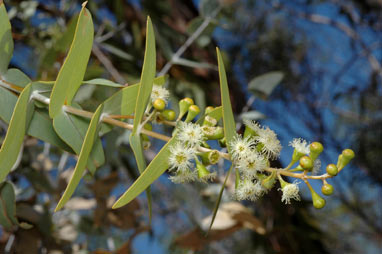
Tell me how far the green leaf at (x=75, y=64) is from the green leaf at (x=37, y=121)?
6 centimetres

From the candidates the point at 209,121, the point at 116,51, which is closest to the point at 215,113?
the point at 209,121

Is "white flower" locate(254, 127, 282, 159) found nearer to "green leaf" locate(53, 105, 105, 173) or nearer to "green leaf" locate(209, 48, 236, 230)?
"green leaf" locate(209, 48, 236, 230)

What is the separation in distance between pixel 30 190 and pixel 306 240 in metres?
0.95

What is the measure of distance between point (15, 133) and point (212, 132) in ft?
0.69

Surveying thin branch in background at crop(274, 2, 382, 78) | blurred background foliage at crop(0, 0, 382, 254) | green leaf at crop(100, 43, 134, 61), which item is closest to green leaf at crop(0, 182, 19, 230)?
blurred background foliage at crop(0, 0, 382, 254)

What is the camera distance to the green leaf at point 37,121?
44 centimetres

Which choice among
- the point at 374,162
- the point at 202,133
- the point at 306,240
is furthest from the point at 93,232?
the point at 374,162

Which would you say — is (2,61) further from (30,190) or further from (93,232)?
(93,232)

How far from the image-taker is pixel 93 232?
1170mm

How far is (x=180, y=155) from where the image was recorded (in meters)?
0.42

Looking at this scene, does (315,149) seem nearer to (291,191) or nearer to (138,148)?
(291,191)

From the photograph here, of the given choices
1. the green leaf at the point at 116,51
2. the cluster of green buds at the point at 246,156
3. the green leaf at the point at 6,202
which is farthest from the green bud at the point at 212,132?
the green leaf at the point at 116,51

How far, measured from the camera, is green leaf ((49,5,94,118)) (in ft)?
1.24

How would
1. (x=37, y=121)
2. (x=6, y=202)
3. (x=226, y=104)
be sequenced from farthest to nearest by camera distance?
(x=6, y=202) → (x=37, y=121) → (x=226, y=104)
